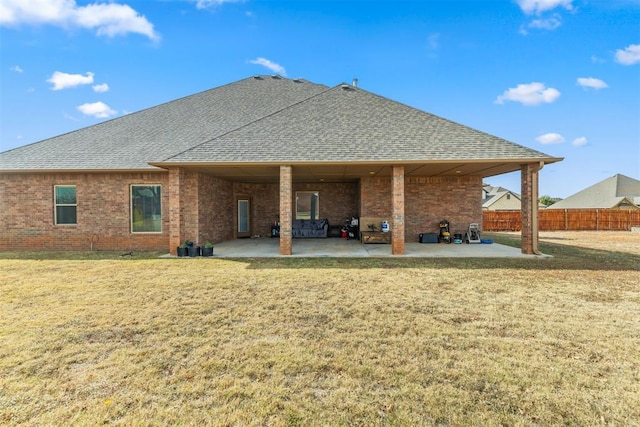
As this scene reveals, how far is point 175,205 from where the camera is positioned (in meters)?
9.70

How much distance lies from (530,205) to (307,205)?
9.45 m

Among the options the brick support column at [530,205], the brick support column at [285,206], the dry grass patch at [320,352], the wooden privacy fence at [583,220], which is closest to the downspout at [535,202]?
the brick support column at [530,205]

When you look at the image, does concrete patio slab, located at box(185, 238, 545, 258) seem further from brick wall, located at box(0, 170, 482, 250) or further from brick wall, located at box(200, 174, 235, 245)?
brick wall, located at box(0, 170, 482, 250)

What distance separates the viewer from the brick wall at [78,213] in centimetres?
1123

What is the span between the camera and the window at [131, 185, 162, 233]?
37.1ft

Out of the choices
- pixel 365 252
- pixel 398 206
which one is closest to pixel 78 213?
pixel 365 252

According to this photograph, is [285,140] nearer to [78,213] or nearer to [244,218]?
[244,218]

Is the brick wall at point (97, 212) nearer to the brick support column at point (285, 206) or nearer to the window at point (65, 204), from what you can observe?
the window at point (65, 204)

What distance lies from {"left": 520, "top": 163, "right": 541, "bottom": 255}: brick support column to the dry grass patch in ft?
11.4

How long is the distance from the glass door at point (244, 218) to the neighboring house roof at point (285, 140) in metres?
3.79

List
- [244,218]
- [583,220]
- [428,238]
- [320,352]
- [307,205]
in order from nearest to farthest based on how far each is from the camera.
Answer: [320,352], [428,238], [244,218], [307,205], [583,220]

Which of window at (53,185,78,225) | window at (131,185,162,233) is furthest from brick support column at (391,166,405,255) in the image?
window at (53,185,78,225)

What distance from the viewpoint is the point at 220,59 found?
48.3 feet

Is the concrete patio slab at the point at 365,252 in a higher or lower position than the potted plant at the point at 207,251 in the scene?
lower
